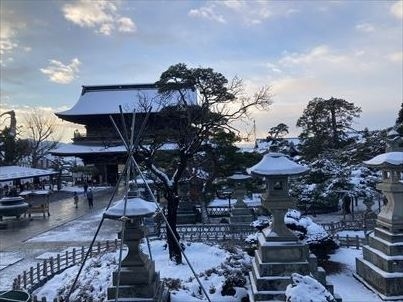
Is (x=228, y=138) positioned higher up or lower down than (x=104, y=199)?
higher up

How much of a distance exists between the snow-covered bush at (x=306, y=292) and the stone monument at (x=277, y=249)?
10.2ft

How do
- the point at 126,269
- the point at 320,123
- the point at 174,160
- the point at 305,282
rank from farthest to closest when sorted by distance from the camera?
the point at 320,123 < the point at 174,160 < the point at 126,269 < the point at 305,282

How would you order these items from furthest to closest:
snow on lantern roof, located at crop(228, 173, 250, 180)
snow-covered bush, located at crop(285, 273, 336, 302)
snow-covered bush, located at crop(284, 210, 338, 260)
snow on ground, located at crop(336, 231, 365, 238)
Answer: snow on lantern roof, located at crop(228, 173, 250, 180)
snow on ground, located at crop(336, 231, 365, 238)
snow-covered bush, located at crop(284, 210, 338, 260)
snow-covered bush, located at crop(285, 273, 336, 302)

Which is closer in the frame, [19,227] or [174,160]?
[174,160]

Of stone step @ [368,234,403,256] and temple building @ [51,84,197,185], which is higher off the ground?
temple building @ [51,84,197,185]

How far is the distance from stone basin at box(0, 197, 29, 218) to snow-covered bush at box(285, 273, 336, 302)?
22657 millimetres

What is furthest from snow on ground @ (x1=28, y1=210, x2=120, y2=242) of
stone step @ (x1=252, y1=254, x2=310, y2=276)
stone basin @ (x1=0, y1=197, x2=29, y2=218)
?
stone step @ (x1=252, y1=254, x2=310, y2=276)

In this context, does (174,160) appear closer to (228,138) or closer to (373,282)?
(228,138)

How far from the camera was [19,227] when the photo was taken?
25.3m

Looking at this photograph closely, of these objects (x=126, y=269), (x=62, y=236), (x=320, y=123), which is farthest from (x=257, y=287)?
(x=320, y=123)

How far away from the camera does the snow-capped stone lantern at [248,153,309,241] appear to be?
36.3ft

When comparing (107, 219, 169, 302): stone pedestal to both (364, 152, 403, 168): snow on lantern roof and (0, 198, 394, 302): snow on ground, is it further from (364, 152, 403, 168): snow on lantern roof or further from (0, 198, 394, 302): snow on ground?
(364, 152, 403, 168): snow on lantern roof

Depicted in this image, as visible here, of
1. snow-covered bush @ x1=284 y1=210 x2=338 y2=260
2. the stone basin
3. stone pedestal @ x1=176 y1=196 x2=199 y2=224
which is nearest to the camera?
snow-covered bush @ x1=284 y1=210 x2=338 y2=260

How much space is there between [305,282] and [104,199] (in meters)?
31.0
